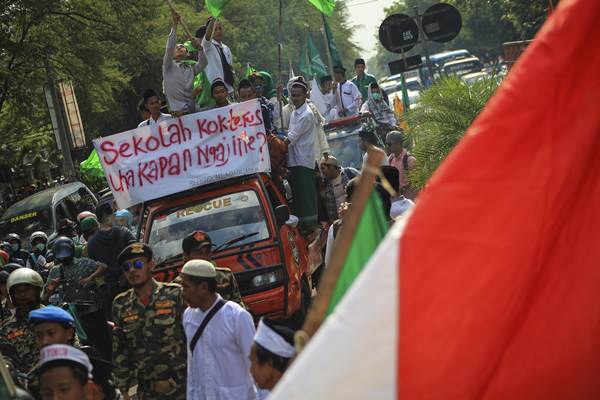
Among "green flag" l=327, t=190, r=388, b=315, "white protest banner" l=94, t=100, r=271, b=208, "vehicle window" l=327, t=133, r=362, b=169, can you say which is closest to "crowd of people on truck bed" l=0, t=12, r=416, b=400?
"green flag" l=327, t=190, r=388, b=315

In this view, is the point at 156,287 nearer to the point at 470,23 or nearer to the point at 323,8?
the point at 323,8

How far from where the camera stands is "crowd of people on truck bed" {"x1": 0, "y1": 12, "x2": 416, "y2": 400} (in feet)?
17.9

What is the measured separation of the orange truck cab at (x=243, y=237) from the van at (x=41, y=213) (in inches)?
334

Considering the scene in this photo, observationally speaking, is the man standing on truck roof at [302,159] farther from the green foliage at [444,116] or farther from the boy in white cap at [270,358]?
the boy in white cap at [270,358]

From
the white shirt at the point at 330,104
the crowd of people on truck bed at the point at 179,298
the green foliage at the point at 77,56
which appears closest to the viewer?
the crowd of people on truck bed at the point at 179,298

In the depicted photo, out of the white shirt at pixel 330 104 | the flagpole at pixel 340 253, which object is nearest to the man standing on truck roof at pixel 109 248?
the flagpole at pixel 340 253

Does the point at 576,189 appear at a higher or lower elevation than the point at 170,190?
higher

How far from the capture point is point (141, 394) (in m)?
6.91

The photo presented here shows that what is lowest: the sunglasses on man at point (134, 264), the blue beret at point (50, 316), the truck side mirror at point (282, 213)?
the truck side mirror at point (282, 213)

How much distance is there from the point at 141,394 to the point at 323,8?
29.2 feet

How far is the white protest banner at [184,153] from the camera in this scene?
1112 cm

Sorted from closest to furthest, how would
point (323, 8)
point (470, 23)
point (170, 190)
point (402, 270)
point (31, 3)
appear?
point (402, 270) → point (170, 190) → point (323, 8) → point (31, 3) → point (470, 23)

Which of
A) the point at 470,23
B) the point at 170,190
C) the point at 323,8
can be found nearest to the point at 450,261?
the point at 170,190

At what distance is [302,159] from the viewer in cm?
1254
